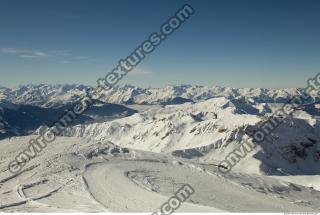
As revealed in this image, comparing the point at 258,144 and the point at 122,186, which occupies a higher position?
the point at 122,186

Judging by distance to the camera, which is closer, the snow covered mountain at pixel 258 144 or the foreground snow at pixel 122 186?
the foreground snow at pixel 122 186

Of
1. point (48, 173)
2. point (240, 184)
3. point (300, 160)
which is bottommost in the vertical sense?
point (300, 160)

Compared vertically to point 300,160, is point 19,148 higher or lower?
higher

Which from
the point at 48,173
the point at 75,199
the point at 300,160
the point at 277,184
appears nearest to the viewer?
the point at 75,199

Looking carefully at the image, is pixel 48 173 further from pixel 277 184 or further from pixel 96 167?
pixel 277 184

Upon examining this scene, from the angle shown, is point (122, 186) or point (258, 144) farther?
point (258, 144)

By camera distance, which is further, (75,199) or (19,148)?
(19,148)

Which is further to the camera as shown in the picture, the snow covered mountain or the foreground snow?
the snow covered mountain

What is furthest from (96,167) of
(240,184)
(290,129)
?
(290,129)
